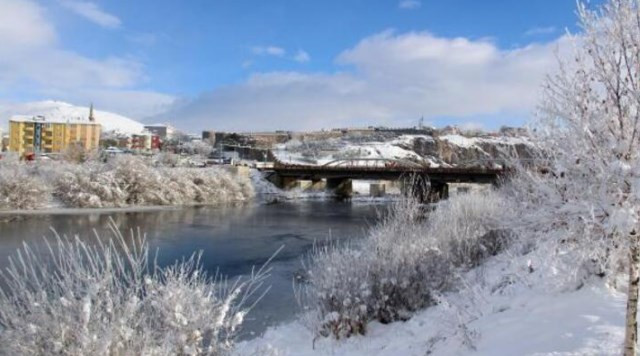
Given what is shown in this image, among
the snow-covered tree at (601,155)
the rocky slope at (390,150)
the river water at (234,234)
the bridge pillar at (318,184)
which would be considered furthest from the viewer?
the rocky slope at (390,150)

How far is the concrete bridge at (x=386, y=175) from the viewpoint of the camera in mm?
63188

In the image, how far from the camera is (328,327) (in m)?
11.8

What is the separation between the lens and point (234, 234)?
109ft

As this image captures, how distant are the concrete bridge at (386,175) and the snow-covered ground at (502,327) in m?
43.3

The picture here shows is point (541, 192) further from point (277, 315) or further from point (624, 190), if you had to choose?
point (277, 315)

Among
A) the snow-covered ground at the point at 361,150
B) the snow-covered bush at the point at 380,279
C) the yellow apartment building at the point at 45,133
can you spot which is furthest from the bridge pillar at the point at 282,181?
the yellow apartment building at the point at 45,133

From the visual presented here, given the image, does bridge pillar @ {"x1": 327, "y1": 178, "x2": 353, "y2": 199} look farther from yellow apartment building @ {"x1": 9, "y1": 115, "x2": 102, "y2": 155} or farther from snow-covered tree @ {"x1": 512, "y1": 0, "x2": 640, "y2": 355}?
yellow apartment building @ {"x1": 9, "y1": 115, "x2": 102, "y2": 155}

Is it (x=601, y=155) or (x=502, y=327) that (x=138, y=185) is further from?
(x=601, y=155)

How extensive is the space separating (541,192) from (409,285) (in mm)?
7737

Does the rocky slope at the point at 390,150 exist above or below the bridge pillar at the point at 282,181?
above

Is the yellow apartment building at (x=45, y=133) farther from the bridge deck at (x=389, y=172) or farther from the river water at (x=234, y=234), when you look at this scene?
the river water at (x=234, y=234)

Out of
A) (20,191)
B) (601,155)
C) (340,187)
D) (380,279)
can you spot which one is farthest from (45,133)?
(601,155)

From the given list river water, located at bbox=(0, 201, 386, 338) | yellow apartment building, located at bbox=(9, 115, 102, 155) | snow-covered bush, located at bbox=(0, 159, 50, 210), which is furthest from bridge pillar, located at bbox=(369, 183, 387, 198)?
yellow apartment building, located at bbox=(9, 115, 102, 155)

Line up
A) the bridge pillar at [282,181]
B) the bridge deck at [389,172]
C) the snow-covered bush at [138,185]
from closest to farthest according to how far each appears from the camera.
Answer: the snow-covered bush at [138,185]
the bridge deck at [389,172]
the bridge pillar at [282,181]
